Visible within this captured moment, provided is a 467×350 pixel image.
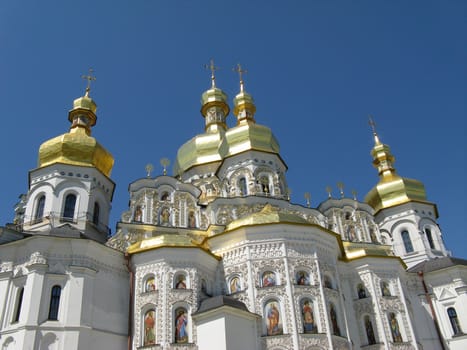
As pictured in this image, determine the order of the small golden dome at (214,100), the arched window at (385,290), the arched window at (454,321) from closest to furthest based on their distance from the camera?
the arched window at (385,290) < the arched window at (454,321) < the small golden dome at (214,100)

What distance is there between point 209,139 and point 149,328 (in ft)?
52.8

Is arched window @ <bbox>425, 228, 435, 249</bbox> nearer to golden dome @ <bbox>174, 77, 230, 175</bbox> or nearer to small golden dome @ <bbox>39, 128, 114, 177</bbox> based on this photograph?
golden dome @ <bbox>174, 77, 230, 175</bbox>

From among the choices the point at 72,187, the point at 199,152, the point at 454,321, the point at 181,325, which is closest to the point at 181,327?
the point at 181,325

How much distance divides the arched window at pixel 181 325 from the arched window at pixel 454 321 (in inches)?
475

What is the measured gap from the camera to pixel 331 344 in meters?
15.4

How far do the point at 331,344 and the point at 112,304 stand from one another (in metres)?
7.43

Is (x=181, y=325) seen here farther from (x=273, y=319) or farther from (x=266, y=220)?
(x=266, y=220)

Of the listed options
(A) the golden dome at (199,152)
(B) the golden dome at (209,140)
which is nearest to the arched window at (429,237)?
(B) the golden dome at (209,140)

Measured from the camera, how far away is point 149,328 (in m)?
15.9

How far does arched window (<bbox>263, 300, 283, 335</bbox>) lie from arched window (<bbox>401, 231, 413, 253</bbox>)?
13819 mm

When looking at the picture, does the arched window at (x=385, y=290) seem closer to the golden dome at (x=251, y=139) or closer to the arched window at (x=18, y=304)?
the golden dome at (x=251, y=139)

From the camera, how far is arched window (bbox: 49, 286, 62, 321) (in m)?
15.3

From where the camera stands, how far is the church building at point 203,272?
15.4m

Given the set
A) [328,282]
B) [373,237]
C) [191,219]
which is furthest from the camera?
[373,237]
